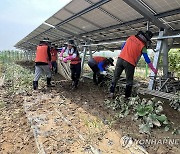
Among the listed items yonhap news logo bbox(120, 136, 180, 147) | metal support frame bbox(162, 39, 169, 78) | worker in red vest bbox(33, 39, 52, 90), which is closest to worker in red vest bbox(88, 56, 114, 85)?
worker in red vest bbox(33, 39, 52, 90)

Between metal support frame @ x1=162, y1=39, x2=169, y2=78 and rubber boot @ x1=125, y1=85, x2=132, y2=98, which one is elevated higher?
metal support frame @ x1=162, y1=39, x2=169, y2=78

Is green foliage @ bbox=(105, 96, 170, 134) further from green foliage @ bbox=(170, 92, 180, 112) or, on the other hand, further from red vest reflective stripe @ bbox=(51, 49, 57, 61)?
red vest reflective stripe @ bbox=(51, 49, 57, 61)

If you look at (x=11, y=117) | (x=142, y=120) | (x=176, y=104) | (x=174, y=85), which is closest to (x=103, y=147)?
(x=142, y=120)

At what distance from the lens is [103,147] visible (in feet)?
10.3

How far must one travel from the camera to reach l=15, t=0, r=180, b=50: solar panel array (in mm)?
5348

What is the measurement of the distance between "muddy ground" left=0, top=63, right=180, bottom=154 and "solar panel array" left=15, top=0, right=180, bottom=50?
7.09 ft

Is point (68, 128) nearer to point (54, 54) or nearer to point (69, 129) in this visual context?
point (69, 129)

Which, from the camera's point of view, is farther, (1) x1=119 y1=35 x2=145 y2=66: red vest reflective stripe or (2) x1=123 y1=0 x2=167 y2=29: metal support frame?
(2) x1=123 y1=0 x2=167 y2=29: metal support frame

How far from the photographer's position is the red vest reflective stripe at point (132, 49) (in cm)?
495

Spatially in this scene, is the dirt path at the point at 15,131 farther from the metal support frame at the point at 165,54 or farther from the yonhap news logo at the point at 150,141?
the metal support frame at the point at 165,54

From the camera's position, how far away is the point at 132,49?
4977mm

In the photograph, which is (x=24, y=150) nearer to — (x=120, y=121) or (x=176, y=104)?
(x=120, y=121)

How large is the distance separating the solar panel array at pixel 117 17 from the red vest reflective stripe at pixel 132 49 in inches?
30.5

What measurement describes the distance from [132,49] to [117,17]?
202 centimetres
